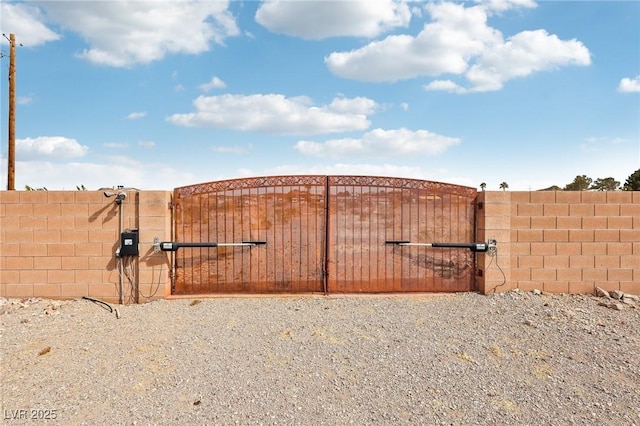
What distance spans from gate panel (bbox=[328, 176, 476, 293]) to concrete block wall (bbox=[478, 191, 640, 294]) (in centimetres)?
52

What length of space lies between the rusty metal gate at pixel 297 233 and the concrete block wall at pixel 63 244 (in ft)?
2.04

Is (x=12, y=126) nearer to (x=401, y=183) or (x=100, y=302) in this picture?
(x=100, y=302)

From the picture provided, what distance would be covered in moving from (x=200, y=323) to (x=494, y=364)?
3925 millimetres

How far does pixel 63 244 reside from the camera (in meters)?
6.19

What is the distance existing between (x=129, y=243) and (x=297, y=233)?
2.88 m

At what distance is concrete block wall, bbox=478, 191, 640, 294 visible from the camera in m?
6.39

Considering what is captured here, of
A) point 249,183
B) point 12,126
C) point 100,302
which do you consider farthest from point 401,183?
point 12,126

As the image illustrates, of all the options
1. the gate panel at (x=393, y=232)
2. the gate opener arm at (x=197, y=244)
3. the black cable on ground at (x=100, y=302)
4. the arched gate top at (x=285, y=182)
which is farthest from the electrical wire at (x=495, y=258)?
the black cable on ground at (x=100, y=302)

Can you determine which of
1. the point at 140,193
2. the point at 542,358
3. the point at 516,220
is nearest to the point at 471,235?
the point at 516,220

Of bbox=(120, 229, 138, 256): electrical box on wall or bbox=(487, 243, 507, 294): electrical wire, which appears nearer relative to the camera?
bbox=(120, 229, 138, 256): electrical box on wall

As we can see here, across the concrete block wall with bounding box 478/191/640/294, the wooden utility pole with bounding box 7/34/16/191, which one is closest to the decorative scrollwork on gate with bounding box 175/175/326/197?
the concrete block wall with bounding box 478/191/640/294

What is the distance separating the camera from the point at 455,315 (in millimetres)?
5496

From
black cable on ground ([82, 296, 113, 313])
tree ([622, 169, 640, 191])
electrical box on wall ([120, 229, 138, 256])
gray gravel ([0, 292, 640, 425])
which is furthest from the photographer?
tree ([622, 169, 640, 191])

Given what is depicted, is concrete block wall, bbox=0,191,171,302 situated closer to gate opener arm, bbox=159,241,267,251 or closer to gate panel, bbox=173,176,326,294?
gate opener arm, bbox=159,241,267,251
